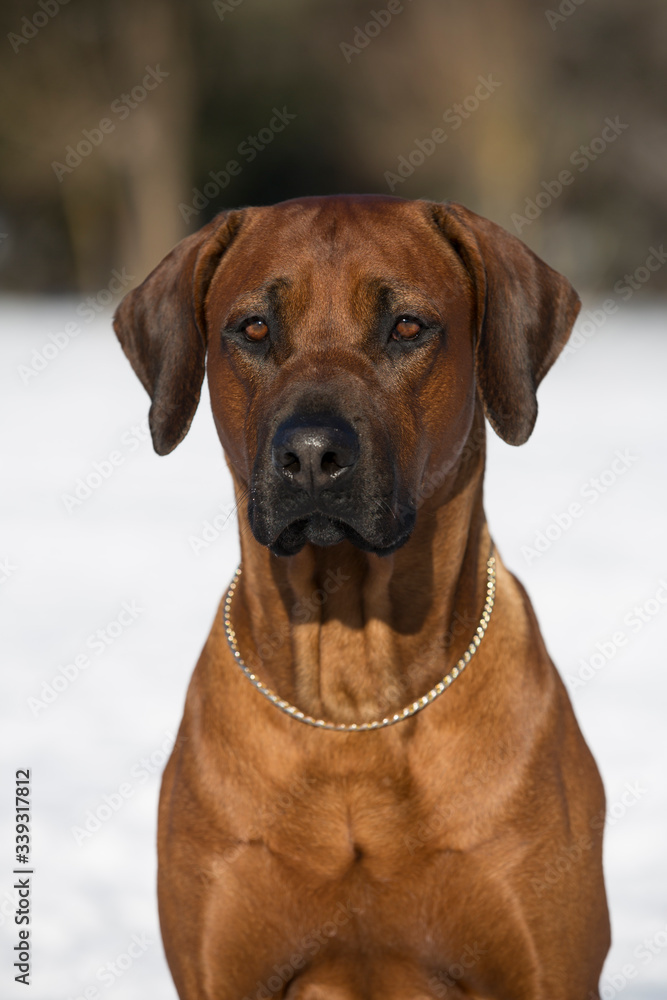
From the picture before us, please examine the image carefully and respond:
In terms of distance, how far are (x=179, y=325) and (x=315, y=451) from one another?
81cm

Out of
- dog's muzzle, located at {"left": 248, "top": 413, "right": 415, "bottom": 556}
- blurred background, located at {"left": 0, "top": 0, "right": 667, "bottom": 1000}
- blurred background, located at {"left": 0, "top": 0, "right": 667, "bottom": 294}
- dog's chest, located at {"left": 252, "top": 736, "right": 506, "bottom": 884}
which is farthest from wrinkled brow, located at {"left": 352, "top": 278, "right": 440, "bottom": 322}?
blurred background, located at {"left": 0, "top": 0, "right": 667, "bottom": 294}

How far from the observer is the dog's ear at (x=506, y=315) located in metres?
3.14

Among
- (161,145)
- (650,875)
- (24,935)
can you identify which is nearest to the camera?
(24,935)

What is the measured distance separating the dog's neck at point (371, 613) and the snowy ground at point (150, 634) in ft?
4.31

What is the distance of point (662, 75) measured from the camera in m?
24.8

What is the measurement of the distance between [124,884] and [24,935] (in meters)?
0.41

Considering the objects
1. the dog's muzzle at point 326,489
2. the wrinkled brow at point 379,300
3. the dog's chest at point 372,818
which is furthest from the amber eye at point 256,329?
the dog's chest at point 372,818

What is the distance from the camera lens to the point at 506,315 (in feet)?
10.3

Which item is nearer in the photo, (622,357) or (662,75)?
(622,357)

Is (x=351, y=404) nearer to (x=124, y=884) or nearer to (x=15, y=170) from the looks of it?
(x=124, y=884)

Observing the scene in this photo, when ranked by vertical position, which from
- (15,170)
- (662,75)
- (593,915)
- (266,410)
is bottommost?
(15,170)

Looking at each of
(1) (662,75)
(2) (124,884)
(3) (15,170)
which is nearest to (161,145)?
(3) (15,170)

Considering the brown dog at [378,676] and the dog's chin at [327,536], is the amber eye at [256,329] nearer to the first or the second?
the brown dog at [378,676]

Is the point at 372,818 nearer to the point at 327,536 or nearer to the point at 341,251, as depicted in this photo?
the point at 327,536
